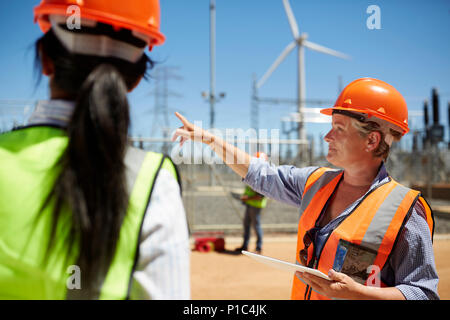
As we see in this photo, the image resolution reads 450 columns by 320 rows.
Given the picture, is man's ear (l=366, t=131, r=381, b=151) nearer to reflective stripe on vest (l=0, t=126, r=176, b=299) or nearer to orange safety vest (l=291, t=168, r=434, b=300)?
orange safety vest (l=291, t=168, r=434, b=300)

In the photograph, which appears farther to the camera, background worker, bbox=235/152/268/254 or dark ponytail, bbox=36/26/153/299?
background worker, bbox=235/152/268/254

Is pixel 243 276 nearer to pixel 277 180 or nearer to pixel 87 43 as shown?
pixel 277 180

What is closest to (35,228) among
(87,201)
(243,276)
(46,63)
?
(87,201)

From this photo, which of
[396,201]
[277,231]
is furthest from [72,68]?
[277,231]

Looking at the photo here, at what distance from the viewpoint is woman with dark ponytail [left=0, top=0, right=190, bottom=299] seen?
32.3 inches

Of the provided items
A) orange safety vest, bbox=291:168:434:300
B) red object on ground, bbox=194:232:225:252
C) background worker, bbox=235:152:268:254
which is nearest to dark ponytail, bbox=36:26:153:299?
orange safety vest, bbox=291:168:434:300

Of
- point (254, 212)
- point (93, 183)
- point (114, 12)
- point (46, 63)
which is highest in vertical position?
point (114, 12)

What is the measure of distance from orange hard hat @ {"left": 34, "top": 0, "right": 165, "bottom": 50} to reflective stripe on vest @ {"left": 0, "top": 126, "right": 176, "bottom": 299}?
35 cm

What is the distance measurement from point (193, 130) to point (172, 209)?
1405mm

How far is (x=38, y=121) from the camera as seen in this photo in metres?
0.93

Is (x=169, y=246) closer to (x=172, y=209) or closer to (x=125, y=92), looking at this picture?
(x=172, y=209)

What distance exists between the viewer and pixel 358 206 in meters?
1.90

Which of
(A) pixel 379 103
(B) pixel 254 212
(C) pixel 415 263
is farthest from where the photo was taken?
(B) pixel 254 212

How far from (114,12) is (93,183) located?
19.2 inches
